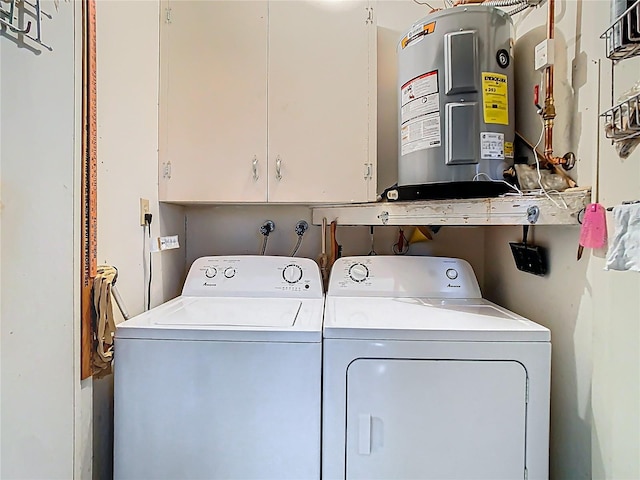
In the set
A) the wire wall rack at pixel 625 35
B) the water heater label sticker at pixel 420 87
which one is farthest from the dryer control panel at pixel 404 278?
the wire wall rack at pixel 625 35

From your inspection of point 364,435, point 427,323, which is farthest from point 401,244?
point 364,435

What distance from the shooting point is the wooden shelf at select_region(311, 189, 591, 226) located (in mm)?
1101

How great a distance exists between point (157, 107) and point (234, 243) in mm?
762

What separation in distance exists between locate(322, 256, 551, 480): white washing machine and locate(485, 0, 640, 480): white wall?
14 cm

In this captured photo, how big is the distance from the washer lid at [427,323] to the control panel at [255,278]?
0.23 m

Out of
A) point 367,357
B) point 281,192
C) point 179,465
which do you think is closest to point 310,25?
point 281,192

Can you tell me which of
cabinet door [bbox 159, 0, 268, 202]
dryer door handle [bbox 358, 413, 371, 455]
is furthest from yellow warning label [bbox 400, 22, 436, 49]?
dryer door handle [bbox 358, 413, 371, 455]

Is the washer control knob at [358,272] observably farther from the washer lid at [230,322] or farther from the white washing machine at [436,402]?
the white washing machine at [436,402]

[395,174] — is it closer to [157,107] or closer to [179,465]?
[157,107]

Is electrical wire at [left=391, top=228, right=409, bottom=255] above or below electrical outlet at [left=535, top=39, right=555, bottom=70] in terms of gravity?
below

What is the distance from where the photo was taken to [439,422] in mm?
1066

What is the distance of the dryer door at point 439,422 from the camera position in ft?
3.48

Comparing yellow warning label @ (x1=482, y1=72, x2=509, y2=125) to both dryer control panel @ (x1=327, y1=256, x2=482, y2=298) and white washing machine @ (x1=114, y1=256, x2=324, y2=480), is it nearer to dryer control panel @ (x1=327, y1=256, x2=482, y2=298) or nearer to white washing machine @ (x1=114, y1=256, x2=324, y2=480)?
dryer control panel @ (x1=327, y1=256, x2=482, y2=298)

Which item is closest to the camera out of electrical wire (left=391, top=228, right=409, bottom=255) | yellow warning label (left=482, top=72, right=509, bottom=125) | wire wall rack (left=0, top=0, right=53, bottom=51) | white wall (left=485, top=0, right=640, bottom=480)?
wire wall rack (left=0, top=0, right=53, bottom=51)
